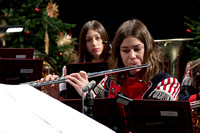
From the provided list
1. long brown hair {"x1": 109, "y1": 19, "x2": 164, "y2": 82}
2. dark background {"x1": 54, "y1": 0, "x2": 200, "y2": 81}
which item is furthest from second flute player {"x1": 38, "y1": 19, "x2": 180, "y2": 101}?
→ dark background {"x1": 54, "y1": 0, "x2": 200, "y2": 81}

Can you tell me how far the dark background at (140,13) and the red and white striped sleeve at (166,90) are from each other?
3.50 meters

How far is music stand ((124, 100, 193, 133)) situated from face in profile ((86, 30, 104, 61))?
138 centimetres

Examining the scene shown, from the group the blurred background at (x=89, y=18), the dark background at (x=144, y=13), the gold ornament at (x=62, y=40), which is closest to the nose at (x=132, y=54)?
the blurred background at (x=89, y=18)

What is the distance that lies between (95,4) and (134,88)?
3873mm

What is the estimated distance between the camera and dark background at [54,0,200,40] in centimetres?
482

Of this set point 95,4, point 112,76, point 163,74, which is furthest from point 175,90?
point 95,4

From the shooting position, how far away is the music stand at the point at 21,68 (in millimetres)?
1910

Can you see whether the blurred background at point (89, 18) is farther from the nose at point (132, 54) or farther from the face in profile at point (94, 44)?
the nose at point (132, 54)

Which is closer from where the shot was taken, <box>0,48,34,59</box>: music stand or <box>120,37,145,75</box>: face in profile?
<box>120,37,145,75</box>: face in profile

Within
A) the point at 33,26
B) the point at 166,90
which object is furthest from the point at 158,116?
the point at 33,26

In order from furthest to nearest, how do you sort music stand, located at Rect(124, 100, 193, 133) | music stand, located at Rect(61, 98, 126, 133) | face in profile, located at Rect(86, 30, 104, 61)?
face in profile, located at Rect(86, 30, 104, 61) → music stand, located at Rect(61, 98, 126, 133) → music stand, located at Rect(124, 100, 193, 133)

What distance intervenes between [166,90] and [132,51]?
1.01ft

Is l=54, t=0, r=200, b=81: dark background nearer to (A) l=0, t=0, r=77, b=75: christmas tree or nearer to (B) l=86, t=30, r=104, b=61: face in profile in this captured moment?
(A) l=0, t=0, r=77, b=75: christmas tree

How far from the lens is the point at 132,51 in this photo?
1.58 m
